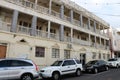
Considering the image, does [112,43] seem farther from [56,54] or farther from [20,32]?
[20,32]

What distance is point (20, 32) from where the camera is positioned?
60.7 feet

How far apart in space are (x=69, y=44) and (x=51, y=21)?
478cm

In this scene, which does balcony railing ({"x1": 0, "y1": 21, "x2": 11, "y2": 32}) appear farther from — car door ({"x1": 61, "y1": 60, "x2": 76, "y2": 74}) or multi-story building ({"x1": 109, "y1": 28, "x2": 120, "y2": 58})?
multi-story building ({"x1": 109, "y1": 28, "x2": 120, "y2": 58})

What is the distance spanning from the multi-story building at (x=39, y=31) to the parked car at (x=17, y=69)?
5317 mm

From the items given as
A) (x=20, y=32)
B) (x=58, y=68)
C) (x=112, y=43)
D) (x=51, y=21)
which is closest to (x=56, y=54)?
(x=51, y=21)

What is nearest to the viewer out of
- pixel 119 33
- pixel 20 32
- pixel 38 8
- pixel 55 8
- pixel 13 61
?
pixel 13 61

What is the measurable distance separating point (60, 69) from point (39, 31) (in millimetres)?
7412

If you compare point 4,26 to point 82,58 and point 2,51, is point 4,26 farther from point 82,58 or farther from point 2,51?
point 82,58

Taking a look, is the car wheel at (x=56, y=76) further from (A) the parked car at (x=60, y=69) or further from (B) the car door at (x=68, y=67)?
(B) the car door at (x=68, y=67)

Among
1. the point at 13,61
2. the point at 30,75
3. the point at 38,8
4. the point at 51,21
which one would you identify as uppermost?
the point at 38,8

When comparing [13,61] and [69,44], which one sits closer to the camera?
[13,61]

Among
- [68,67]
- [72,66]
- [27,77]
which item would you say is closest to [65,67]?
[68,67]

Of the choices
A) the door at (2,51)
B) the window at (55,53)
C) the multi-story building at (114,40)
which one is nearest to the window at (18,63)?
the door at (2,51)

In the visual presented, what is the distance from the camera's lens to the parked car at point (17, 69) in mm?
10844
